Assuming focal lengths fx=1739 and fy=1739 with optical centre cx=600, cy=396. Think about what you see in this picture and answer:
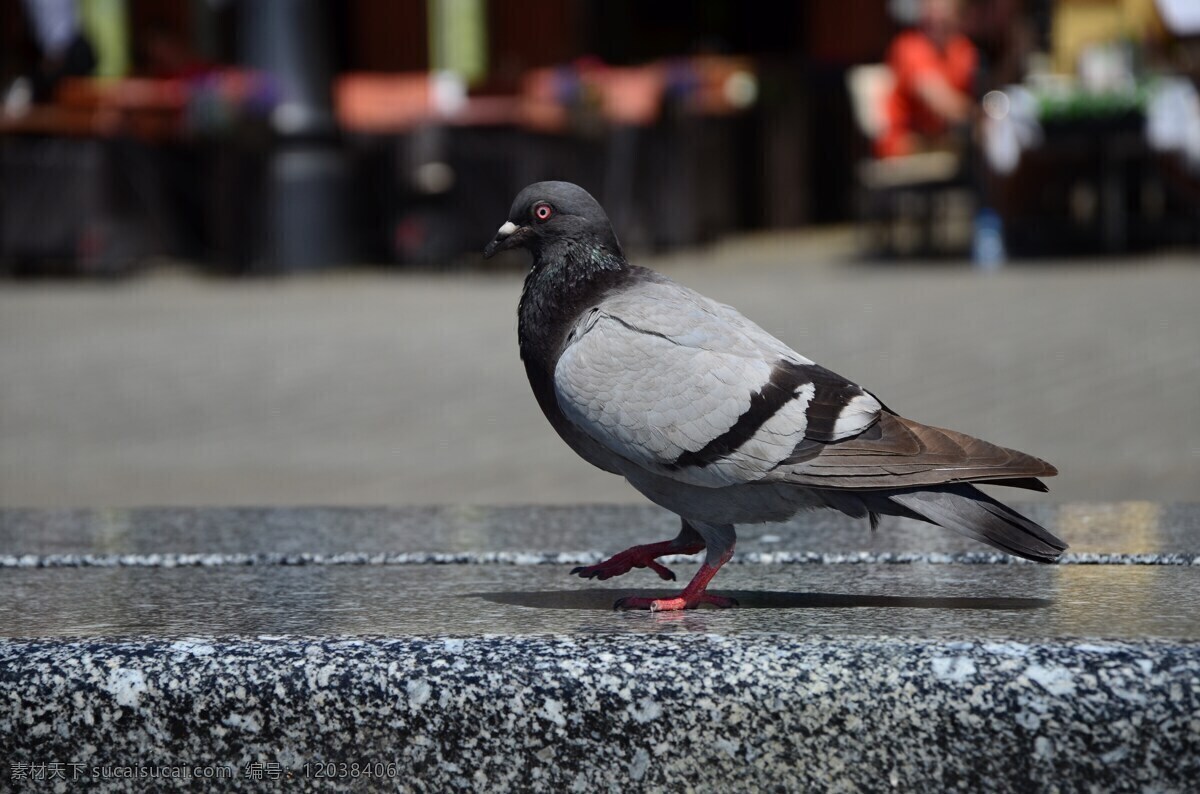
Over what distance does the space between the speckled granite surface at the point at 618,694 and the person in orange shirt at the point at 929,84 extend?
378 inches

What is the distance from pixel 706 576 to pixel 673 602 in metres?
0.07

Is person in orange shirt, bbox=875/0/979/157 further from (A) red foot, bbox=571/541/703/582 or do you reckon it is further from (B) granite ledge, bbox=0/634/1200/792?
(B) granite ledge, bbox=0/634/1200/792

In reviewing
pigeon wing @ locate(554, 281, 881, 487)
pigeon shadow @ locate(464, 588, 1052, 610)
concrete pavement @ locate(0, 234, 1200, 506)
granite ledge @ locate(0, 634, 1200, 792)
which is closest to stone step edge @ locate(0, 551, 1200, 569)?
pigeon shadow @ locate(464, 588, 1052, 610)

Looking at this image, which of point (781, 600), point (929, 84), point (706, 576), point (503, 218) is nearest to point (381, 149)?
point (503, 218)

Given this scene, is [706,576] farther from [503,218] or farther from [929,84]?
[503,218]

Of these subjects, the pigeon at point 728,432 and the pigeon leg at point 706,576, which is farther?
the pigeon leg at point 706,576

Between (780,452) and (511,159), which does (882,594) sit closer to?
(780,452)

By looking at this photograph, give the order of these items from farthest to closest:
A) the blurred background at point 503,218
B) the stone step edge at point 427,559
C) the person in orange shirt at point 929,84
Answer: the person in orange shirt at point 929,84 < the blurred background at point 503,218 < the stone step edge at point 427,559

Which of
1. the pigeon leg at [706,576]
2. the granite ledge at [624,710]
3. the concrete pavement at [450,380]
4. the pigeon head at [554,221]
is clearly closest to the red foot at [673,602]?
the pigeon leg at [706,576]

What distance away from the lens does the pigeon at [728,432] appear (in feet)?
8.79

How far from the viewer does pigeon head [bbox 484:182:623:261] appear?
9.70 ft

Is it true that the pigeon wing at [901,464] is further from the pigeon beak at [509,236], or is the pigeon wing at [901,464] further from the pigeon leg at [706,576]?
the pigeon beak at [509,236]

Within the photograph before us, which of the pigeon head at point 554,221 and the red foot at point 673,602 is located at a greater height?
the pigeon head at point 554,221

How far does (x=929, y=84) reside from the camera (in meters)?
12.2
